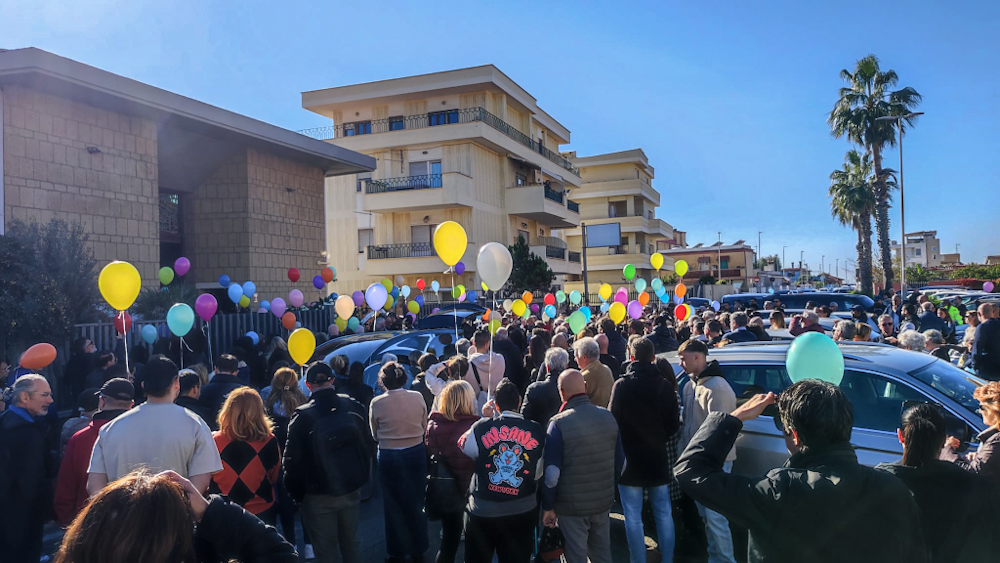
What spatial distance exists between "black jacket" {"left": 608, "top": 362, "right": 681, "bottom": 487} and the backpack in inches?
77.1

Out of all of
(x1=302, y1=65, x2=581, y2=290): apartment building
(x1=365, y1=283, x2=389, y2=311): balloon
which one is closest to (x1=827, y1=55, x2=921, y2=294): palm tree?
(x1=302, y1=65, x2=581, y2=290): apartment building

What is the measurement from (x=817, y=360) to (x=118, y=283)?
269 inches

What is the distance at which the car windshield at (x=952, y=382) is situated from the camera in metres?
4.38

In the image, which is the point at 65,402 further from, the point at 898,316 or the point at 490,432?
the point at 898,316

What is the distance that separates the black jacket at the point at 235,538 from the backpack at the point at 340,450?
209 centimetres

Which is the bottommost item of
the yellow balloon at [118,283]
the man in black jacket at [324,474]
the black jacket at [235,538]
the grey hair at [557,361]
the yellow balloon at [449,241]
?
the man in black jacket at [324,474]

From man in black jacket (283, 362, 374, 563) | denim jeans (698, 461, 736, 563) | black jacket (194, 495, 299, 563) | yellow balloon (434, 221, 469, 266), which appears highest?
yellow balloon (434, 221, 469, 266)

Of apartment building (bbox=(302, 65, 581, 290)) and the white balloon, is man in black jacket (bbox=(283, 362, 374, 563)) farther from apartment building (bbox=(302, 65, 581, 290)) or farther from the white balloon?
apartment building (bbox=(302, 65, 581, 290))

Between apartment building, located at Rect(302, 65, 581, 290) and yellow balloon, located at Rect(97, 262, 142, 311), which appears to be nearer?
yellow balloon, located at Rect(97, 262, 142, 311)

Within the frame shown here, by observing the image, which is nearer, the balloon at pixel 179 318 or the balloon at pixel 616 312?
the balloon at pixel 179 318

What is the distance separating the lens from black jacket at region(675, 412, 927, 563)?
1.96 m

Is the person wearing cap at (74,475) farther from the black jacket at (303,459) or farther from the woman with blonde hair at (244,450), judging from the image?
the black jacket at (303,459)

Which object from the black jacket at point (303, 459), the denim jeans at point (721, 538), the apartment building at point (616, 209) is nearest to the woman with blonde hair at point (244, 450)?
the black jacket at point (303, 459)

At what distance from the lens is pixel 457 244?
641 cm
